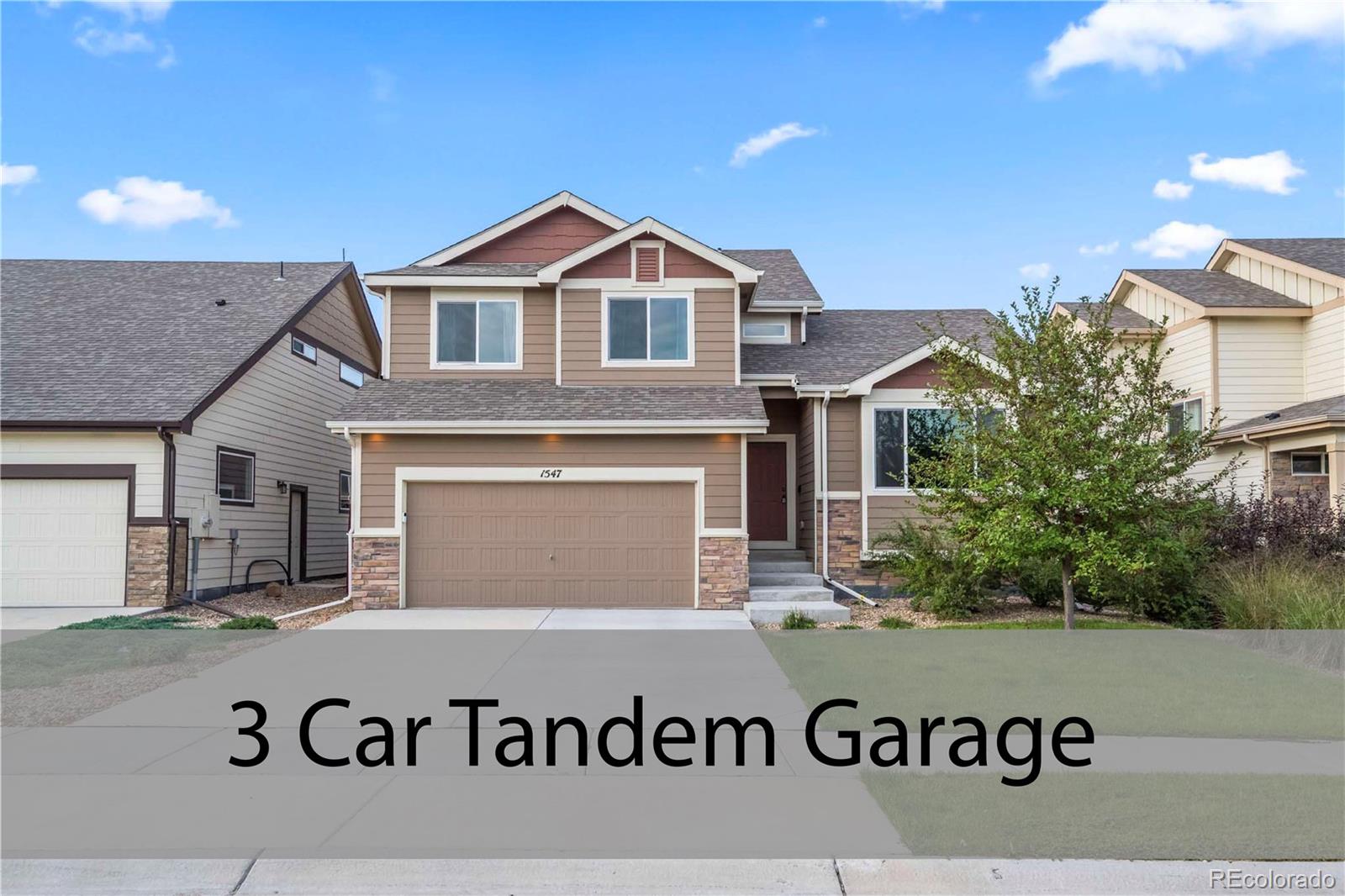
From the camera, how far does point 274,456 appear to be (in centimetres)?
1995

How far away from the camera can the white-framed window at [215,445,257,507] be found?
17766 millimetres

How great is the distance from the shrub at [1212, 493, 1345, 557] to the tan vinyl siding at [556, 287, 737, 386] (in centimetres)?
779

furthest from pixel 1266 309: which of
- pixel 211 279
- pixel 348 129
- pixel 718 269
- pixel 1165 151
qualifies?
pixel 211 279

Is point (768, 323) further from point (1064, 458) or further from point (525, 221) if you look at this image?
point (1064, 458)

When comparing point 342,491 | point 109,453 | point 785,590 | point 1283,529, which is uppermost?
point 109,453

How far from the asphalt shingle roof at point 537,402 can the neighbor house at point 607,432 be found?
0.14 feet

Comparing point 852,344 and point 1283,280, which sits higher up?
point 1283,280

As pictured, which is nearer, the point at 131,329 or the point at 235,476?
the point at 235,476

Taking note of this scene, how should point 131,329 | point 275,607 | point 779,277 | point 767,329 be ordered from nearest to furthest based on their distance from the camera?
1. point 275,607
2. point 131,329
3. point 767,329
4. point 779,277

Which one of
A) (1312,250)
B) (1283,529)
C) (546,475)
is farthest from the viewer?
(1312,250)

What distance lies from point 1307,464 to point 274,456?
19367 mm

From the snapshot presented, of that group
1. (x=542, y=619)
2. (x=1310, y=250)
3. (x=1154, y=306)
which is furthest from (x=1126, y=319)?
(x=542, y=619)

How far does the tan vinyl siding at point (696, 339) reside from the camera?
17.1m

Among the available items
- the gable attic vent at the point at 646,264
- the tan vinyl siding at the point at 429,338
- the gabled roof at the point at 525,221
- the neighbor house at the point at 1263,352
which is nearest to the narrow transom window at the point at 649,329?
the gable attic vent at the point at 646,264
